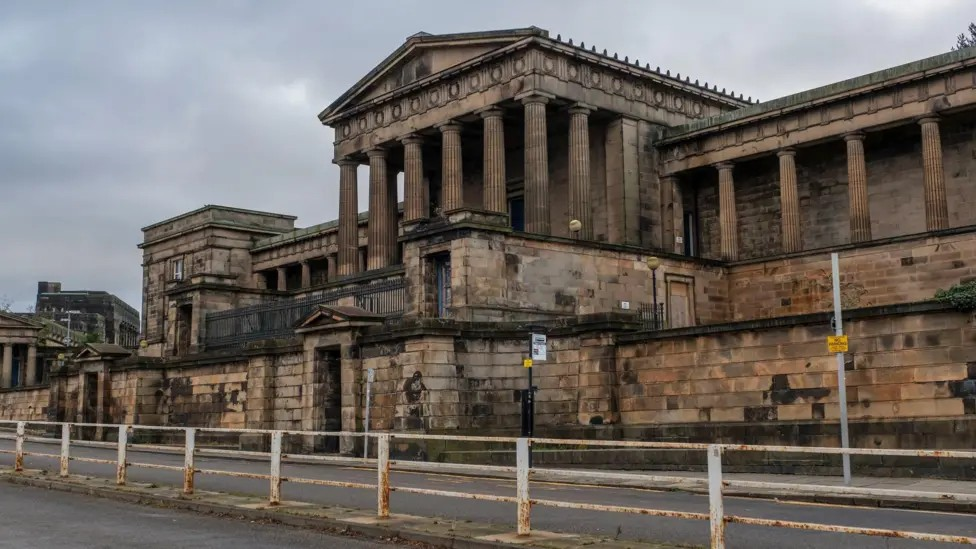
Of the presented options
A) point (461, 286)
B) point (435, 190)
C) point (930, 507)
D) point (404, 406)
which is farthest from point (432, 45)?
point (930, 507)

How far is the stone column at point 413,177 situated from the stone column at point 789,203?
15599 millimetres

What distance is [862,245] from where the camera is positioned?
3909 centimetres

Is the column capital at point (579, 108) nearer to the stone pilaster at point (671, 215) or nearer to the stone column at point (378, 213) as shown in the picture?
the stone pilaster at point (671, 215)

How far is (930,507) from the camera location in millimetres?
15891

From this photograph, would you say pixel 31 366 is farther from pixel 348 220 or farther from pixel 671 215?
pixel 671 215

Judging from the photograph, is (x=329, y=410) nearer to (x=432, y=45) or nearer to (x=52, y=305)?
(x=432, y=45)

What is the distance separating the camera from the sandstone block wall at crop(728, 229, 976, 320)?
36531 millimetres

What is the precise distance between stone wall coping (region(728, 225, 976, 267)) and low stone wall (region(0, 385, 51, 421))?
34759 millimetres

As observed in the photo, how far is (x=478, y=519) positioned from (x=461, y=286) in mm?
17272

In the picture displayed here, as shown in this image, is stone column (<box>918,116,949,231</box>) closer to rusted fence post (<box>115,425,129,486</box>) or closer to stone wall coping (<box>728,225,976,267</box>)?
stone wall coping (<box>728,225,976,267</box>)

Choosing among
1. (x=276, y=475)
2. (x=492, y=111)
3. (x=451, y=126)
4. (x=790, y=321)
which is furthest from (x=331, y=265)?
(x=276, y=475)

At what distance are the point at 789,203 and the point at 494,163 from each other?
11.8m

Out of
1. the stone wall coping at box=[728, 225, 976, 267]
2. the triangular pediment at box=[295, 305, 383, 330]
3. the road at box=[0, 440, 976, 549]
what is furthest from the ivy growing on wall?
the stone wall coping at box=[728, 225, 976, 267]

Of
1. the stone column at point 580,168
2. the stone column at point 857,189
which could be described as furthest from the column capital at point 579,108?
the stone column at point 857,189
